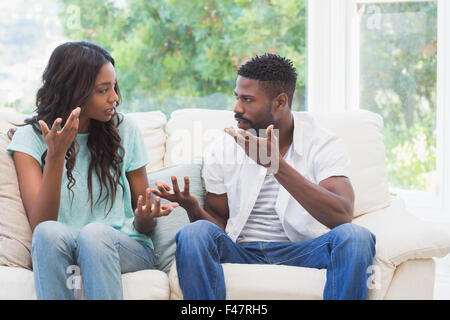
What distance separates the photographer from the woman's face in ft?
5.95

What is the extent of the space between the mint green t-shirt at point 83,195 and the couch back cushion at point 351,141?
41 cm

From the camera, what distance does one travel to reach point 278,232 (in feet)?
6.18

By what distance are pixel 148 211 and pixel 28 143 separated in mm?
470

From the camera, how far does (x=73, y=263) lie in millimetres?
1613

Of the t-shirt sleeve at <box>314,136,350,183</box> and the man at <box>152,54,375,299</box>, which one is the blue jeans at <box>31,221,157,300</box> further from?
the t-shirt sleeve at <box>314,136,350,183</box>

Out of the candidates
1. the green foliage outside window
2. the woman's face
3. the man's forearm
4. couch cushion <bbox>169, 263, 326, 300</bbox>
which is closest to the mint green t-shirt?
the woman's face

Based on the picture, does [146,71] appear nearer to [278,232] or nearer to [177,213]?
[177,213]

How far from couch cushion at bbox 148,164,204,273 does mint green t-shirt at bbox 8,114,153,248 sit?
59 mm

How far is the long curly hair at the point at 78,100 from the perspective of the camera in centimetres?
180

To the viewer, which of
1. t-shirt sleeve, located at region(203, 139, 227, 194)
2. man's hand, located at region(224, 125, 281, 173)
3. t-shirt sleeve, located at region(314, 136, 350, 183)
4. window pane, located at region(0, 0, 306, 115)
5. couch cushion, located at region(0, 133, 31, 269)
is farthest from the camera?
window pane, located at region(0, 0, 306, 115)

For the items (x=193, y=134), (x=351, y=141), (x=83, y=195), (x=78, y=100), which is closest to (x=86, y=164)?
(x=83, y=195)

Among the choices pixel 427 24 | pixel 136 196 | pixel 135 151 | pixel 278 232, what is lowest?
pixel 278 232
